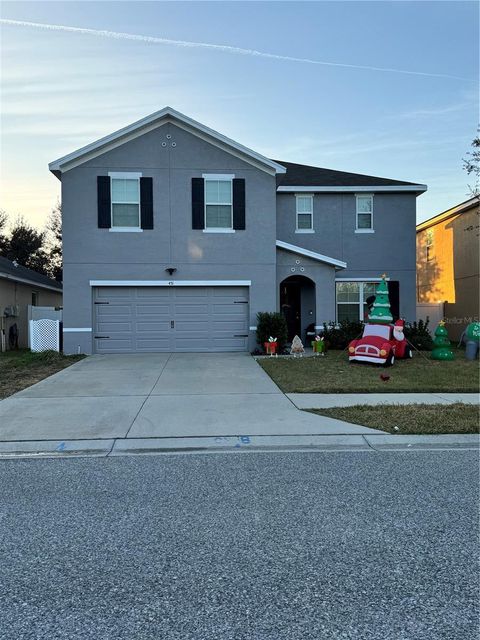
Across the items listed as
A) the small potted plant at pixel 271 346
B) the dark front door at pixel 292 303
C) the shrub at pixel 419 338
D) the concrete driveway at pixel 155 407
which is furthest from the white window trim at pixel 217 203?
the shrub at pixel 419 338

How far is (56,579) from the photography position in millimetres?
3275

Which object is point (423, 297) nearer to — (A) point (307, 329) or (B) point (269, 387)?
(A) point (307, 329)

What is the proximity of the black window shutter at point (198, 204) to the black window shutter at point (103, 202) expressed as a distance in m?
2.81

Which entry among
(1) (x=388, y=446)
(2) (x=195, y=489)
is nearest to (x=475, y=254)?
(1) (x=388, y=446)

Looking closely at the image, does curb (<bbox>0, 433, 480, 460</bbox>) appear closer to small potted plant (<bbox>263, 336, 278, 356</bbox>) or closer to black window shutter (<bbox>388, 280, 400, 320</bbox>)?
small potted plant (<bbox>263, 336, 278, 356</bbox>)

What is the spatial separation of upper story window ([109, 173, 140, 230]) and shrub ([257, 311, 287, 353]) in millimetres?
5291

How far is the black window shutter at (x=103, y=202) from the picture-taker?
16.8 m

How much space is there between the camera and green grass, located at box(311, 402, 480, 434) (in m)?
7.14

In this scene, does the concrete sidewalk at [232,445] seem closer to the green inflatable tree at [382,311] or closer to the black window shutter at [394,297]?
the green inflatable tree at [382,311]

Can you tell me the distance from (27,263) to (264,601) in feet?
152

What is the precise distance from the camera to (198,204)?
17.1 metres

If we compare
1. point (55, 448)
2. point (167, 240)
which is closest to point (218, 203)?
point (167, 240)

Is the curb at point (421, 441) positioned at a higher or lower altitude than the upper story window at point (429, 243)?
lower

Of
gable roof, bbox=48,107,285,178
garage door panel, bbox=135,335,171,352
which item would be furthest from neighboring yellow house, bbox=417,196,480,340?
garage door panel, bbox=135,335,171,352
